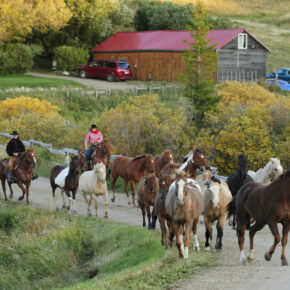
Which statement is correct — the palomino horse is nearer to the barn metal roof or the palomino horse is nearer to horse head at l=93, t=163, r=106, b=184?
horse head at l=93, t=163, r=106, b=184

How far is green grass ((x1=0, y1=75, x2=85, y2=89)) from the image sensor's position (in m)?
52.1

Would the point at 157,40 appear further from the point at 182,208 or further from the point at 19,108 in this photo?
the point at 182,208

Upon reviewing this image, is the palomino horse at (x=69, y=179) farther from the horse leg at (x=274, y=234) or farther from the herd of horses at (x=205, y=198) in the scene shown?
the horse leg at (x=274, y=234)

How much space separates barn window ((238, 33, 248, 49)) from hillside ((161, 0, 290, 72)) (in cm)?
Result: 1880

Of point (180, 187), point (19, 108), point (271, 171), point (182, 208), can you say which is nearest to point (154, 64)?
point (19, 108)

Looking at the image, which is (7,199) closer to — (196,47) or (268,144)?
(268,144)

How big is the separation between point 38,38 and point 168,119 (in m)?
42.8

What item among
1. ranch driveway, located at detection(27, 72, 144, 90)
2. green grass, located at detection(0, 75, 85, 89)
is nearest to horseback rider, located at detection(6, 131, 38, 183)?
green grass, located at detection(0, 75, 85, 89)

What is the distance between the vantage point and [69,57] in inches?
2549

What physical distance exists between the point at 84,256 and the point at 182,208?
408 cm

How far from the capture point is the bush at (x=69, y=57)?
64438mm

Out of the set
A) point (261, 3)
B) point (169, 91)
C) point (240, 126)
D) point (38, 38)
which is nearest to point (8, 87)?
point (169, 91)

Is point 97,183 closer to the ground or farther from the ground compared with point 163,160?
closer to the ground

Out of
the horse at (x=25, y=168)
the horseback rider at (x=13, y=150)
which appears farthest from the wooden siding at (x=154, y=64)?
the horse at (x=25, y=168)
